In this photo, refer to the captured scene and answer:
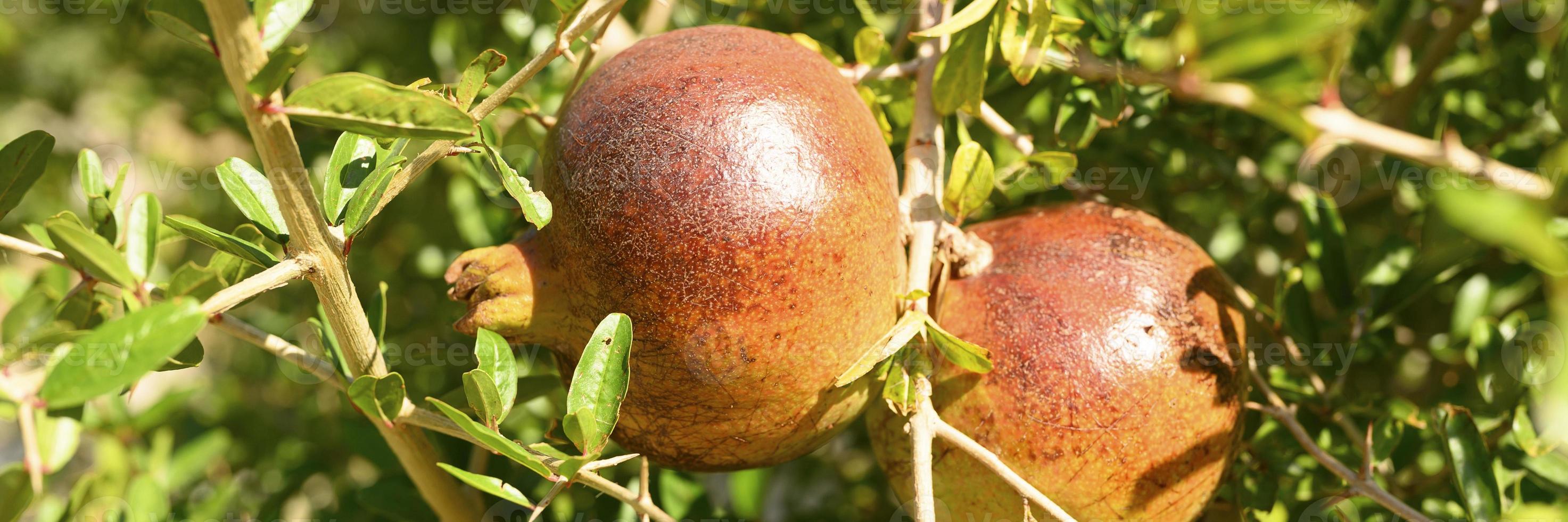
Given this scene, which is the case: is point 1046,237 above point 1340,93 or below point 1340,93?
above

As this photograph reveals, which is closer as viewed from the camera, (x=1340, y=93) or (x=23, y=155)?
(x=23, y=155)

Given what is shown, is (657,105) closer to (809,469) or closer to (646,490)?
(646,490)

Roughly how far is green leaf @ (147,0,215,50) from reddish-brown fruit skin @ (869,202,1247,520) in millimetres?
853

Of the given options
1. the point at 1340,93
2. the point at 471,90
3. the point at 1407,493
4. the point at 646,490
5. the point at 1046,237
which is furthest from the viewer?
the point at 1340,93

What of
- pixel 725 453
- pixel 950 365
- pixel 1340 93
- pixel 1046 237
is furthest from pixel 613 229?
pixel 1340 93

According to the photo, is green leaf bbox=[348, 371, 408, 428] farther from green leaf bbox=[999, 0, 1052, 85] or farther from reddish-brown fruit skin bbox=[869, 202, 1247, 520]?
green leaf bbox=[999, 0, 1052, 85]

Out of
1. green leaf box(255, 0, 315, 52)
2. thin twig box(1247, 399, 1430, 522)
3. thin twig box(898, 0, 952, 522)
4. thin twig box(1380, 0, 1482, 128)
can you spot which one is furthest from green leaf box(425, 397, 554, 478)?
thin twig box(1380, 0, 1482, 128)

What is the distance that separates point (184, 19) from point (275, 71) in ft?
0.36

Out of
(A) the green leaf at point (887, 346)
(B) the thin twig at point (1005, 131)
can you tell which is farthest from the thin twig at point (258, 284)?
(B) the thin twig at point (1005, 131)

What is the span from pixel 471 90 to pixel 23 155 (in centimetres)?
54

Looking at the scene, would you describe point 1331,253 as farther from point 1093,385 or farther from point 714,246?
point 714,246

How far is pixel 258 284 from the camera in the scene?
2.79 feet

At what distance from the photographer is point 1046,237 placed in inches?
Answer: 50.7

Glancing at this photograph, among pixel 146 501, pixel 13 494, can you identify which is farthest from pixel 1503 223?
pixel 146 501
